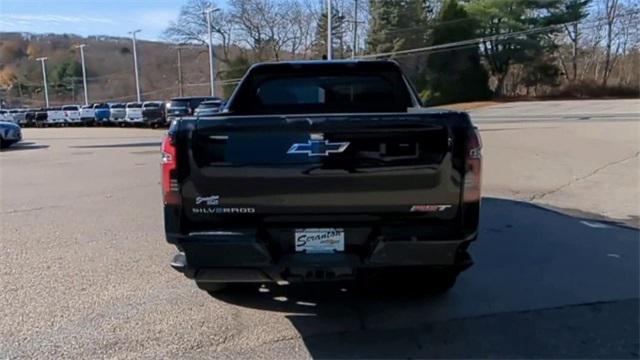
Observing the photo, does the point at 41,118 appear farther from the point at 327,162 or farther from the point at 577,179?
the point at 327,162

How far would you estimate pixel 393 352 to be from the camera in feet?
11.7

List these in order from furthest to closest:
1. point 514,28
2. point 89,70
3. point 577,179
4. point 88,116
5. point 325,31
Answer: point 89,70 < point 325,31 < point 514,28 < point 88,116 < point 577,179

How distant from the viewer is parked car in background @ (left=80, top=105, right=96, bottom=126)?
138 feet

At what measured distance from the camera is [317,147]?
3260 mm

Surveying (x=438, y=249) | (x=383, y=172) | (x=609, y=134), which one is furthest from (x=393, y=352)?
(x=609, y=134)

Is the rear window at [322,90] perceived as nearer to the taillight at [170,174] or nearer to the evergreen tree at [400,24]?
the taillight at [170,174]

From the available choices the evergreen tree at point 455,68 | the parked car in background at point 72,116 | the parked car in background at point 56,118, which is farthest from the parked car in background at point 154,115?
the evergreen tree at point 455,68

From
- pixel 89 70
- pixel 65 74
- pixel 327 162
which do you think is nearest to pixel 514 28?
pixel 327 162

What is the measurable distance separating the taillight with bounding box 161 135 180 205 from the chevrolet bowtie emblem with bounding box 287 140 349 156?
0.72 m

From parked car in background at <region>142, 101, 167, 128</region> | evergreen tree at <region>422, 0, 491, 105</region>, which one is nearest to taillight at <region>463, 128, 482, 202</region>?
parked car in background at <region>142, 101, 167, 128</region>

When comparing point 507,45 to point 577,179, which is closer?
point 577,179

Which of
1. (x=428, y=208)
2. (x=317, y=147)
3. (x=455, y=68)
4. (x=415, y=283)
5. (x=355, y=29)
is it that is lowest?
(x=415, y=283)

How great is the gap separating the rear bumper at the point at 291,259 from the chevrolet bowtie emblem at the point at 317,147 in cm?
61

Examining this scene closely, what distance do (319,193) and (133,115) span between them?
35.4m
